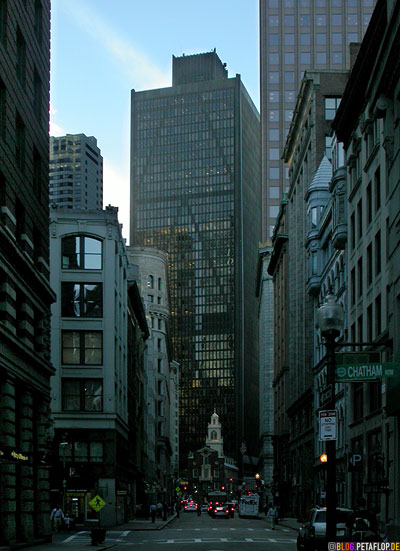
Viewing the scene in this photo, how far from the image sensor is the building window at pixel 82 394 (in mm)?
65375

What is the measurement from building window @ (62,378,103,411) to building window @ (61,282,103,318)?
469 centimetres

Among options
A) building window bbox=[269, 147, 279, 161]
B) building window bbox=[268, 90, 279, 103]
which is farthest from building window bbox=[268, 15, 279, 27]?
building window bbox=[269, 147, 279, 161]

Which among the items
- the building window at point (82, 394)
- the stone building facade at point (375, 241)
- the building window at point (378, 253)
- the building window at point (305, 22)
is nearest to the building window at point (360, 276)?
the stone building facade at point (375, 241)

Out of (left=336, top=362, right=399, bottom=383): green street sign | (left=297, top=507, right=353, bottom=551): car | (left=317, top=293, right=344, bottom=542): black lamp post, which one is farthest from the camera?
(left=297, top=507, right=353, bottom=551): car

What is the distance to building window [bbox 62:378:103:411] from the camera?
65375 mm

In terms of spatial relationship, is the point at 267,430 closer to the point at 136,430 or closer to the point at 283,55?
the point at 283,55

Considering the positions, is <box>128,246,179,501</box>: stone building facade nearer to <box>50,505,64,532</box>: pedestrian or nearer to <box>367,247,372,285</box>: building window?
<box>50,505,64,532</box>: pedestrian

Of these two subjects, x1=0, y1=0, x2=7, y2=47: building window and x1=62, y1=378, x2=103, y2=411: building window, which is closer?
x1=0, y1=0, x2=7, y2=47: building window

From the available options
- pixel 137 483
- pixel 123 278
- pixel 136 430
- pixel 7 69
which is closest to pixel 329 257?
pixel 123 278

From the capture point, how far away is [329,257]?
73.4 metres

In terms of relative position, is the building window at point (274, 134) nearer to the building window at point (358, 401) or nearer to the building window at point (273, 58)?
the building window at point (273, 58)

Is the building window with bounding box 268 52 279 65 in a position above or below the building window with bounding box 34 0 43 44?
above

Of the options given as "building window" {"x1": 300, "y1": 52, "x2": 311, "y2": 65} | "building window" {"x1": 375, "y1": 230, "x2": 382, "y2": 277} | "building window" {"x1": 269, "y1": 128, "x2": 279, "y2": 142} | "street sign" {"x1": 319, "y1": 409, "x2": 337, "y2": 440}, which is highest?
"building window" {"x1": 300, "y1": 52, "x2": 311, "y2": 65}

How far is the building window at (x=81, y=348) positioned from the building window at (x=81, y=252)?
15.7ft
